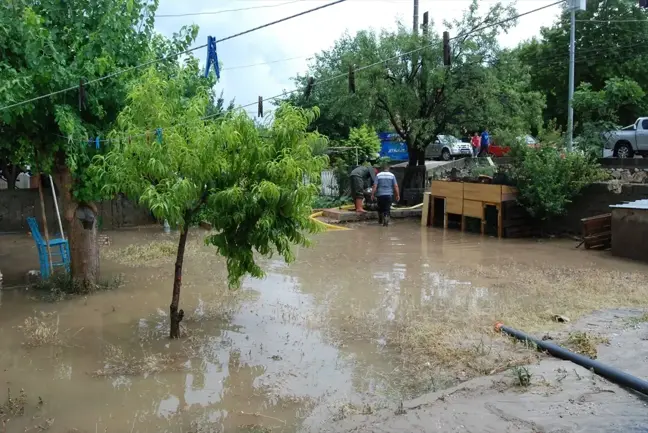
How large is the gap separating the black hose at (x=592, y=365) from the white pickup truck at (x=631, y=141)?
60.9ft

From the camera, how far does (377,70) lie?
18.5 metres

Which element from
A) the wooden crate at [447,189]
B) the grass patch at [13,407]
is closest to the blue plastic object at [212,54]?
the grass patch at [13,407]

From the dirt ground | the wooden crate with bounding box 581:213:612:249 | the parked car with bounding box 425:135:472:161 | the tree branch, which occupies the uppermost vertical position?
the tree branch

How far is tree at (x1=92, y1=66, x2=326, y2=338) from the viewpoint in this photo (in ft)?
21.2

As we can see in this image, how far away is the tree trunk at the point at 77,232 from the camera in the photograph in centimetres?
969

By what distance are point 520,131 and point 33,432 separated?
15867 mm

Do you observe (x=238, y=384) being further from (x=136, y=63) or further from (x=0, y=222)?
(x=0, y=222)

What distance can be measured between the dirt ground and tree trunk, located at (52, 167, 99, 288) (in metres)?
6.22

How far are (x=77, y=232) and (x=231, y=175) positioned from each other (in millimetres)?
4246

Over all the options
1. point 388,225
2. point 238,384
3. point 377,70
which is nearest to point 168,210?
point 238,384

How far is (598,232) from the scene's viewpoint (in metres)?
13.1

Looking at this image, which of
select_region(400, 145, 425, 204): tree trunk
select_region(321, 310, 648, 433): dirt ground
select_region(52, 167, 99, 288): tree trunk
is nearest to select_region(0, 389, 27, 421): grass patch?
select_region(321, 310, 648, 433): dirt ground

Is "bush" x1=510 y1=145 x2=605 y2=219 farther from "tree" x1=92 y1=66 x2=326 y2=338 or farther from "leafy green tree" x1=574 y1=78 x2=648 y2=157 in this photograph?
"tree" x1=92 y1=66 x2=326 y2=338

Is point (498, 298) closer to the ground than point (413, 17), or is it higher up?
closer to the ground
